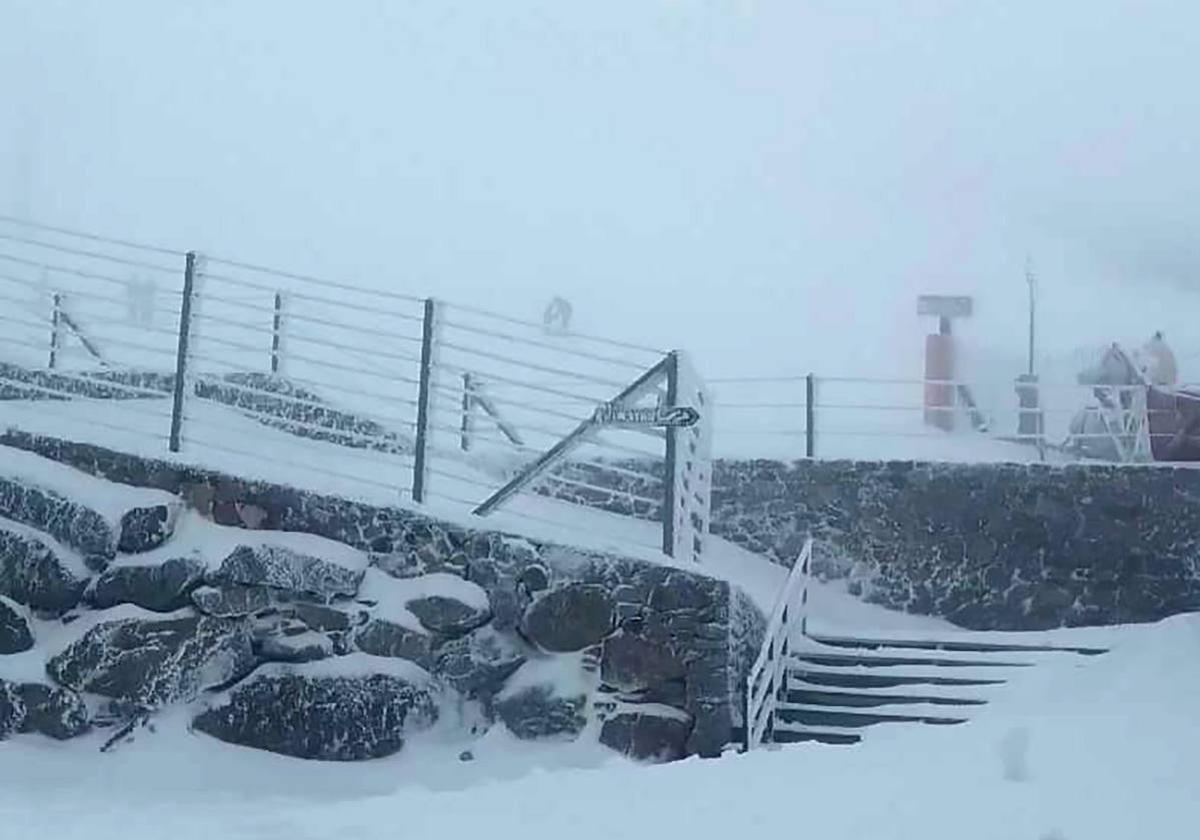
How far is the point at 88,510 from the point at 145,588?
0.69 metres

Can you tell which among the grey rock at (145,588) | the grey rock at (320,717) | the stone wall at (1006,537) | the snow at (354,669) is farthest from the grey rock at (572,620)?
the stone wall at (1006,537)

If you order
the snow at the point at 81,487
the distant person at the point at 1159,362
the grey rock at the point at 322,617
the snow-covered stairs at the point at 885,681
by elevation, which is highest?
the distant person at the point at 1159,362

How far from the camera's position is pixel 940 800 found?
229 inches

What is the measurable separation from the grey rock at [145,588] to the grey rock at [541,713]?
2109mm

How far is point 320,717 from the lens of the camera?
8703 mm

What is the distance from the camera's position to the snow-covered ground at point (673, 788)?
552cm

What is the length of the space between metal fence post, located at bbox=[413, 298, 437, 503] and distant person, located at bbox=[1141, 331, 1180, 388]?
11.1 metres

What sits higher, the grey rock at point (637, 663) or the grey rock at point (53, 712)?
the grey rock at point (637, 663)

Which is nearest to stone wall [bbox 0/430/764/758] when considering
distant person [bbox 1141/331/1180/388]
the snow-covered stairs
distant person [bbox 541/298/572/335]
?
the snow-covered stairs

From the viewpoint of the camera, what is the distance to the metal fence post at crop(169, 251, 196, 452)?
9.84 m

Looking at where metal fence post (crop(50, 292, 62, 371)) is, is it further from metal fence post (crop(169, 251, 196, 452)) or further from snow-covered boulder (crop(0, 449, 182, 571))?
snow-covered boulder (crop(0, 449, 182, 571))

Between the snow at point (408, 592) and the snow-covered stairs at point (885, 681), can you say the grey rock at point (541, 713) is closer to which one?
the snow at point (408, 592)

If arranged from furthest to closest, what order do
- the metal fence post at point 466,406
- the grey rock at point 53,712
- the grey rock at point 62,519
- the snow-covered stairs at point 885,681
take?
the metal fence post at point 466,406, the snow-covered stairs at point 885,681, the grey rock at point 62,519, the grey rock at point 53,712

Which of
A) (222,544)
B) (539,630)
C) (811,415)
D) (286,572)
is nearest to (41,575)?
(222,544)
